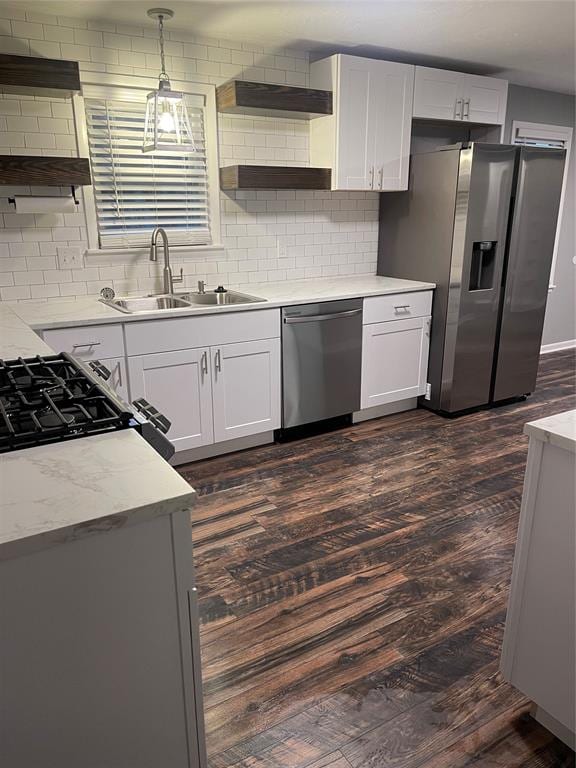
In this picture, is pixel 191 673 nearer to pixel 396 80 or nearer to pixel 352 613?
pixel 352 613

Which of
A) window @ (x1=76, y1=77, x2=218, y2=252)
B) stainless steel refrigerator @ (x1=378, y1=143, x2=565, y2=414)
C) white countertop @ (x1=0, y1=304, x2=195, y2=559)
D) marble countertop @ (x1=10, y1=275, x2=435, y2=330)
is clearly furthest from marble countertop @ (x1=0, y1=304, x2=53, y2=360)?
stainless steel refrigerator @ (x1=378, y1=143, x2=565, y2=414)

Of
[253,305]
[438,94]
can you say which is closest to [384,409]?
[253,305]

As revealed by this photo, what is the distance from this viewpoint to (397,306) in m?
3.84

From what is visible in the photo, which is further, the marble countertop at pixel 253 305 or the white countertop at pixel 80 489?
the marble countertop at pixel 253 305

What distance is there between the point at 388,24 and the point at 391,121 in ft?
2.39

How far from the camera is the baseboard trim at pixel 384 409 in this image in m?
3.98

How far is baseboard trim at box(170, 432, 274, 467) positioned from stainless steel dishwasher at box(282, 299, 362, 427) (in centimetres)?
17

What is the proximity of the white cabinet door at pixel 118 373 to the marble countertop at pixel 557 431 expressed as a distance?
81.4 inches

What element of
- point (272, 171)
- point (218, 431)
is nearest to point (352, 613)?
point (218, 431)

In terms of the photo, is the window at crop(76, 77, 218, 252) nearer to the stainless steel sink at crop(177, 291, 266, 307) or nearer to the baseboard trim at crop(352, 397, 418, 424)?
the stainless steel sink at crop(177, 291, 266, 307)

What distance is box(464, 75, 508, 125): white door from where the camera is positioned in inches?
161

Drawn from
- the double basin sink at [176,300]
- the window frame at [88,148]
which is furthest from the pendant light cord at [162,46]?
the double basin sink at [176,300]

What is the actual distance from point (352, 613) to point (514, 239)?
2.97 metres

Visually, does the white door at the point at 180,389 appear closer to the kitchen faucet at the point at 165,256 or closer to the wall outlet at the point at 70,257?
the kitchen faucet at the point at 165,256
